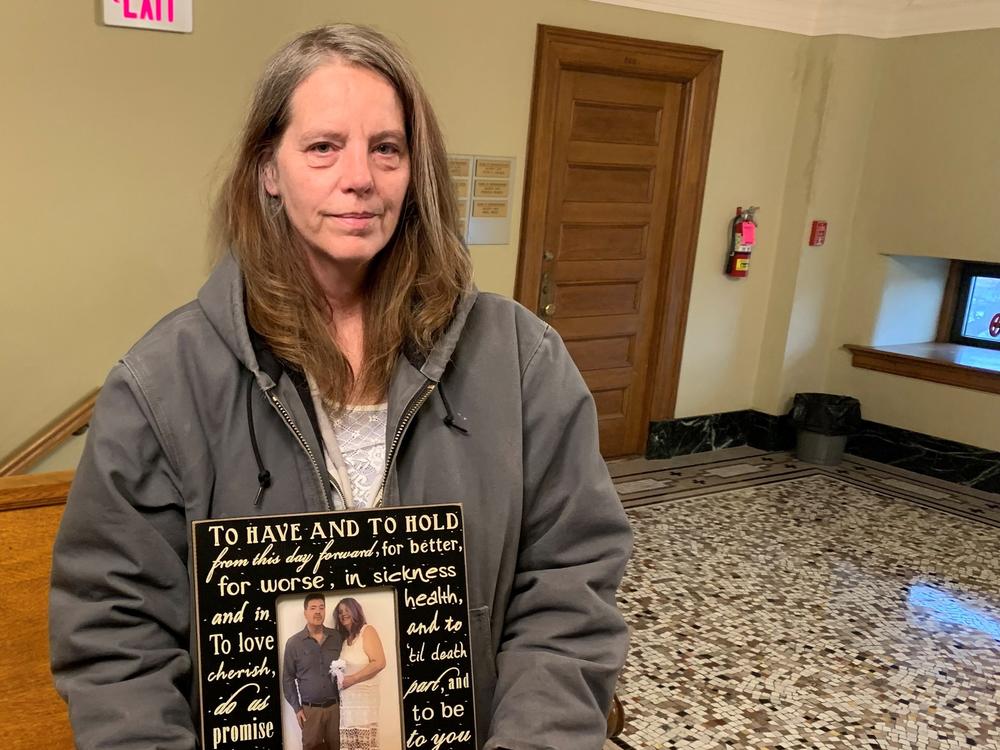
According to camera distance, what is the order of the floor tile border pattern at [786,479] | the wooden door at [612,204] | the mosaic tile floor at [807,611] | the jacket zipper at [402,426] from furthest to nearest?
the floor tile border pattern at [786,479]
the wooden door at [612,204]
the mosaic tile floor at [807,611]
the jacket zipper at [402,426]

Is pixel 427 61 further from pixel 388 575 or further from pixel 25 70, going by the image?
pixel 388 575

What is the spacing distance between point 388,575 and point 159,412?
331mm

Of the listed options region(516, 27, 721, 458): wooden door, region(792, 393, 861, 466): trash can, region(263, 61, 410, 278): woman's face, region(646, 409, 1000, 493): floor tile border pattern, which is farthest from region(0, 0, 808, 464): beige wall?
region(792, 393, 861, 466): trash can

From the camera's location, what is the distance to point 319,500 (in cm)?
112

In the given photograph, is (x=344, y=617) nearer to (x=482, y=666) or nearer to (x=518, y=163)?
(x=482, y=666)

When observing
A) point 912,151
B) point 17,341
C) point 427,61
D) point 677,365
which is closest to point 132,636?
point 17,341

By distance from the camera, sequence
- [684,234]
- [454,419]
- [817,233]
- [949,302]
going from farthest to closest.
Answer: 1. [949,302]
2. [817,233]
3. [684,234]
4. [454,419]

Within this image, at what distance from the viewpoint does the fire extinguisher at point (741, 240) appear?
15.8ft

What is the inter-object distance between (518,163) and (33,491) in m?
2.78

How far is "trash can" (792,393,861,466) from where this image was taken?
5023 millimetres

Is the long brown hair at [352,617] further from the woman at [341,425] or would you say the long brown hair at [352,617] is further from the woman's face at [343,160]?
the woman's face at [343,160]

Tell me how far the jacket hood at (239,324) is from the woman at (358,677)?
0.97 ft

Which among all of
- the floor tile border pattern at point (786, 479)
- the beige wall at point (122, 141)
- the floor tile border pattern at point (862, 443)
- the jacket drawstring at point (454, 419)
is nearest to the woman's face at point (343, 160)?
the jacket drawstring at point (454, 419)

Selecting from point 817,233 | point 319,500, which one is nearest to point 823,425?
point 817,233
